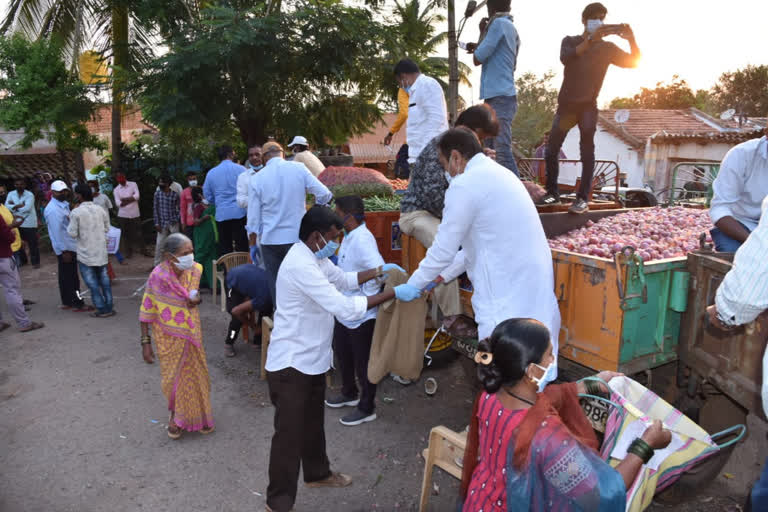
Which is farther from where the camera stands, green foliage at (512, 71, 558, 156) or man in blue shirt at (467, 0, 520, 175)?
green foliage at (512, 71, 558, 156)

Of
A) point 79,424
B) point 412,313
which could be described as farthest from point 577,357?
point 79,424

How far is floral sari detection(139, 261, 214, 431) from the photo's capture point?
4191 millimetres

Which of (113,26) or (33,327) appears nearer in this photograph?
(33,327)

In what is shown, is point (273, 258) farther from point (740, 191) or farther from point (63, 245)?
point (63, 245)

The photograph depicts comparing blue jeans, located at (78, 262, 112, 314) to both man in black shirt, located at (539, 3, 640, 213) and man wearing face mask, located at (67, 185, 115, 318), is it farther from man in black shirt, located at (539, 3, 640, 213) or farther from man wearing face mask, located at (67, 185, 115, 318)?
man in black shirt, located at (539, 3, 640, 213)

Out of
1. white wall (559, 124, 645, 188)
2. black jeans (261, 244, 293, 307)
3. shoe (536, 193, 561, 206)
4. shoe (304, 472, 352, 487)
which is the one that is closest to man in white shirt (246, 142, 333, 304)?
black jeans (261, 244, 293, 307)

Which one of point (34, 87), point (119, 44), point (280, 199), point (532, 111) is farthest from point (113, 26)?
point (532, 111)

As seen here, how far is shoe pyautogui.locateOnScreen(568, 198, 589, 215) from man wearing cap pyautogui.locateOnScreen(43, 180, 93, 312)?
22.1 ft

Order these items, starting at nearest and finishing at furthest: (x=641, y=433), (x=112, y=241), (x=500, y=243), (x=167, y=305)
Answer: (x=641, y=433)
(x=500, y=243)
(x=167, y=305)
(x=112, y=241)

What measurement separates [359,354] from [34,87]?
1254 centimetres

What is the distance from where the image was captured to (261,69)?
36.2ft

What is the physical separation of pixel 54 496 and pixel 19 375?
8.76ft

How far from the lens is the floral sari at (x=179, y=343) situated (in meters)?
4.19

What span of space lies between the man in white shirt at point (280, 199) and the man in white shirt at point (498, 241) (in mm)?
2635
